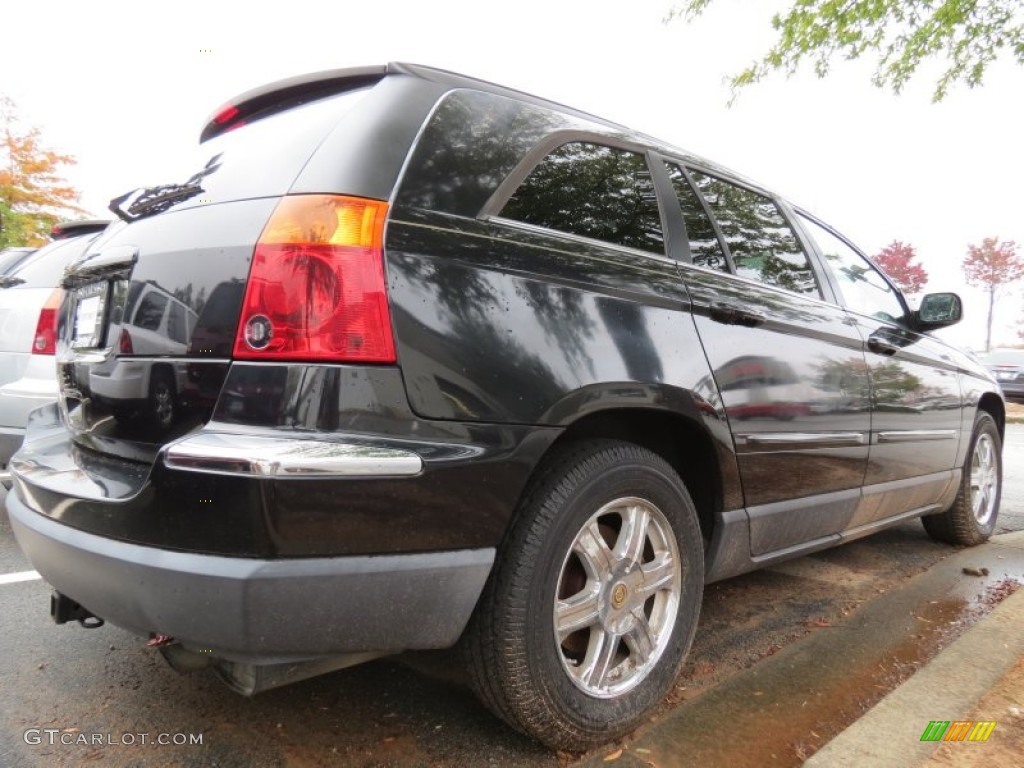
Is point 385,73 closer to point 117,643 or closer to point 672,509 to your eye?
point 672,509

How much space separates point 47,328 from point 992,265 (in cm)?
4335

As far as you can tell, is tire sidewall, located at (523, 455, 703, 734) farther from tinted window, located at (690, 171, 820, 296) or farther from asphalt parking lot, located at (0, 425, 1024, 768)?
tinted window, located at (690, 171, 820, 296)

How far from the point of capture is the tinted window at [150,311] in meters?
1.64

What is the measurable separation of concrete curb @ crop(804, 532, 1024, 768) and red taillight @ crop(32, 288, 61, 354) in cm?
382

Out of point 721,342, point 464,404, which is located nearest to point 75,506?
point 464,404

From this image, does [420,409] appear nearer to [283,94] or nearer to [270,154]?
[270,154]

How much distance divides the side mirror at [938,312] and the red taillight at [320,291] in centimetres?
333

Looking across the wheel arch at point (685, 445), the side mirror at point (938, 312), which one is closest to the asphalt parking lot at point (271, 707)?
the wheel arch at point (685, 445)

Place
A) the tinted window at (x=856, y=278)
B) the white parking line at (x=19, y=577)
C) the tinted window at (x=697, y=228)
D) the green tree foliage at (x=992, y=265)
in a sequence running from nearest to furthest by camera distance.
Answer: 1. the tinted window at (x=697, y=228)
2. the white parking line at (x=19, y=577)
3. the tinted window at (x=856, y=278)
4. the green tree foliage at (x=992, y=265)

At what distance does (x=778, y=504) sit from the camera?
2.44 meters

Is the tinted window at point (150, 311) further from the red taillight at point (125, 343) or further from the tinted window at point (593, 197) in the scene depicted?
the tinted window at point (593, 197)

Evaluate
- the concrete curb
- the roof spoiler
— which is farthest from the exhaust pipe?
the roof spoiler

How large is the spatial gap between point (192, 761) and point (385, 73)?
5.92 feet

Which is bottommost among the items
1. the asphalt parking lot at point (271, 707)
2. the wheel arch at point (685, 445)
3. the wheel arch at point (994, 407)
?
the asphalt parking lot at point (271, 707)
